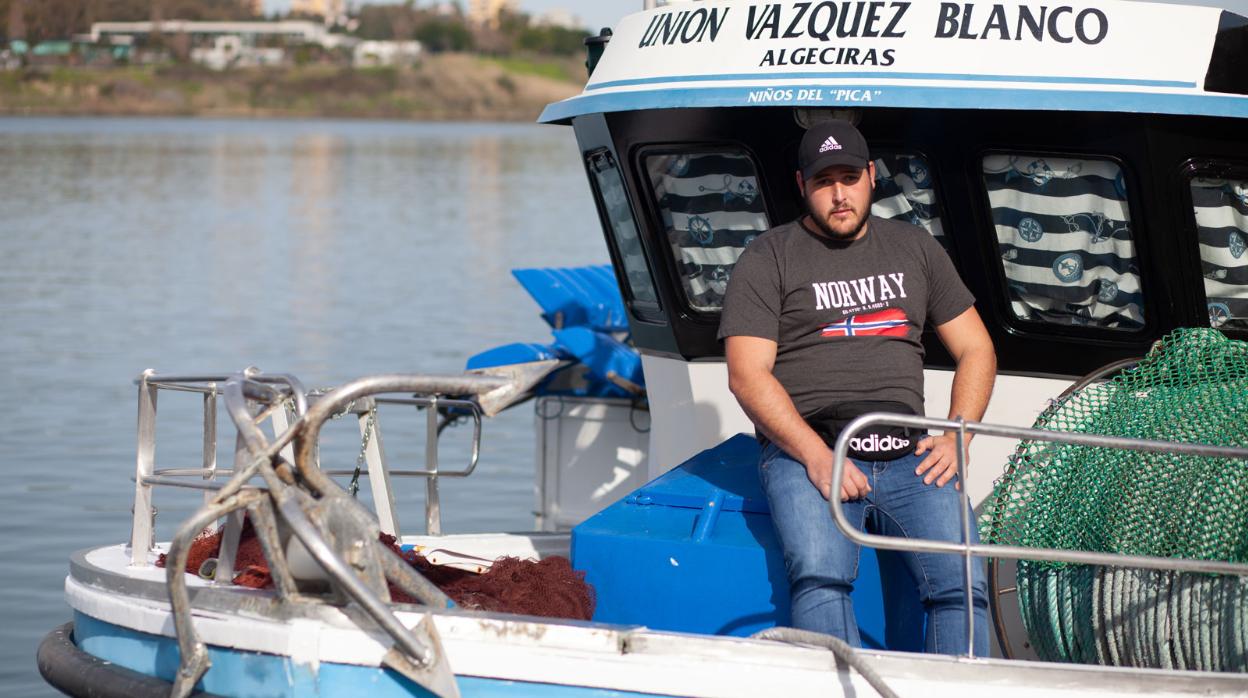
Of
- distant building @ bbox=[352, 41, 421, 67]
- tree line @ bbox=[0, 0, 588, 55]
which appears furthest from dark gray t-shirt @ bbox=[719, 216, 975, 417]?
distant building @ bbox=[352, 41, 421, 67]

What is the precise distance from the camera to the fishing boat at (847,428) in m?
5.38

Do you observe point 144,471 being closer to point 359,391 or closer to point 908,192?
point 359,391

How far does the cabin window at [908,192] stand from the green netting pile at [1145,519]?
1145 millimetres

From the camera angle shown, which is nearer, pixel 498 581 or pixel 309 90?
pixel 498 581

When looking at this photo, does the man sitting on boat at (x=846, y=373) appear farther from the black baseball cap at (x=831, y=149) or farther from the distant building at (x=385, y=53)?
the distant building at (x=385, y=53)

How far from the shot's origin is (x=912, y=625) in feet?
20.1

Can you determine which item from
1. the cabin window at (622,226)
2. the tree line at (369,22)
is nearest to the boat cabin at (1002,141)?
the cabin window at (622,226)

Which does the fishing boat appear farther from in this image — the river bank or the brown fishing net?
the river bank

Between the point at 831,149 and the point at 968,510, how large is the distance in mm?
1327

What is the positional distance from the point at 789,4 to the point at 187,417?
1106 cm

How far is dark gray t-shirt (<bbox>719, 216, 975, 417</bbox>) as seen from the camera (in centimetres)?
599

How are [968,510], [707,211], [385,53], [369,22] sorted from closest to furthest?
[968,510]
[707,211]
[385,53]
[369,22]

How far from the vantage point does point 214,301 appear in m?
26.3

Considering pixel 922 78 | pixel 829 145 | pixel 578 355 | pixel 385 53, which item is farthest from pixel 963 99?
pixel 385 53
